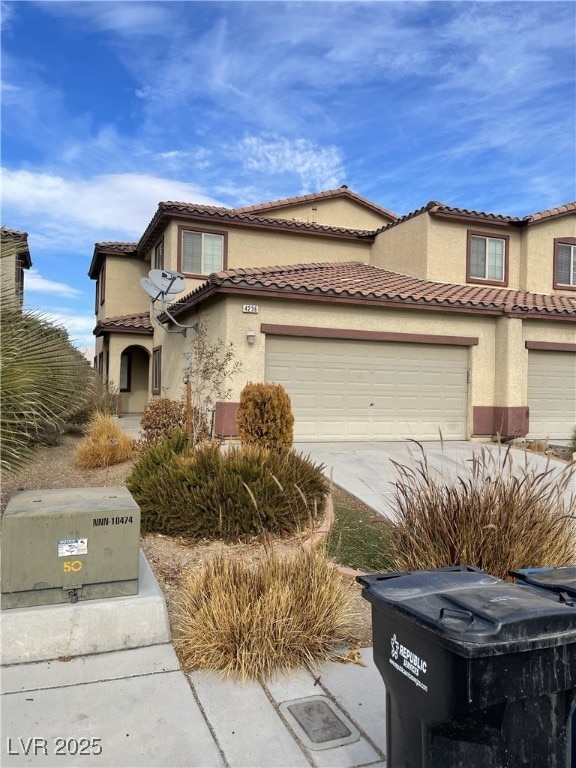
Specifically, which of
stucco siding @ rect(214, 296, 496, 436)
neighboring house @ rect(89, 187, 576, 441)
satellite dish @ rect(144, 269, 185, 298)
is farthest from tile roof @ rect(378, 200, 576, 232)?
satellite dish @ rect(144, 269, 185, 298)

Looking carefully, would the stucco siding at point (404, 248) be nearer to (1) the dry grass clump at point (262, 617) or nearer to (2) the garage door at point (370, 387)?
(2) the garage door at point (370, 387)

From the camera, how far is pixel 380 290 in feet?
48.0

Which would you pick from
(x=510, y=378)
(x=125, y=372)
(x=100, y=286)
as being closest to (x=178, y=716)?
(x=510, y=378)

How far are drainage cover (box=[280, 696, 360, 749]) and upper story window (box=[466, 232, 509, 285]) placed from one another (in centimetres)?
1637

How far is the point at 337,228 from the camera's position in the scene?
65.2 ft

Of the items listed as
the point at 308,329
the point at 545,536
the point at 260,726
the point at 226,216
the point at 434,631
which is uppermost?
the point at 226,216

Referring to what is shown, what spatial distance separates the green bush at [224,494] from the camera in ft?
21.5

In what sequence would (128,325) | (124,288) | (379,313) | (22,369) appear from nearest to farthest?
1. (22,369)
2. (379,313)
3. (128,325)
4. (124,288)

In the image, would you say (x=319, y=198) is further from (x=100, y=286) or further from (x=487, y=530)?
(x=487, y=530)

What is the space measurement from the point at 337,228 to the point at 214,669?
1761cm

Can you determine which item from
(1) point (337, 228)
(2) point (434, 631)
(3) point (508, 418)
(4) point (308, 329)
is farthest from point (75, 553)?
(1) point (337, 228)

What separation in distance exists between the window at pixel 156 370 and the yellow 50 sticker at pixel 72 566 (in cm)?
1593

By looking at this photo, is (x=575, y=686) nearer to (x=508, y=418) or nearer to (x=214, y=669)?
(x=214, y=669)

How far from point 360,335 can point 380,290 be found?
4.53 ft
